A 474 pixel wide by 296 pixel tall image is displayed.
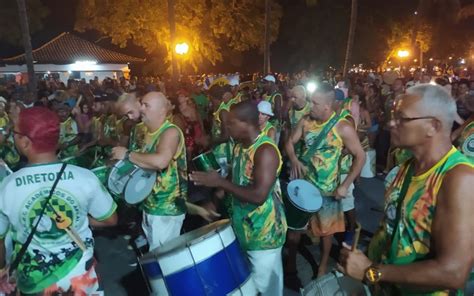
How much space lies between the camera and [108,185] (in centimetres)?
499

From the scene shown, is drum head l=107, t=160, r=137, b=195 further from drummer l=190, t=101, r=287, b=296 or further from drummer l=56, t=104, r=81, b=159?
drummer l=56, t=104, r=81, b=159

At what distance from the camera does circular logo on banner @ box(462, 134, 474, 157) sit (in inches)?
213

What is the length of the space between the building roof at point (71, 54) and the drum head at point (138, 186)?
2989 centimetres

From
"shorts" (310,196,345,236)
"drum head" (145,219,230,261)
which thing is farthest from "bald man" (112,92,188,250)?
"shorts" (310,196,345,236)

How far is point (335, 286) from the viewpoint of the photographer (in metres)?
2.83

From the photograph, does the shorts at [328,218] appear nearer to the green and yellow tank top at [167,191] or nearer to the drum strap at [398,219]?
the green and yellow tank top at [167,191]

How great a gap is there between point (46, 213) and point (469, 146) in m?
4.40

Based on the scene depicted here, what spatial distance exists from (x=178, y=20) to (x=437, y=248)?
1117 inches

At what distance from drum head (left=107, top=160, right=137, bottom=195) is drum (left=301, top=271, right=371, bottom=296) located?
2382mm

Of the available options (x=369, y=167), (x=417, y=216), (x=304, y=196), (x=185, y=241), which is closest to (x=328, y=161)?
(x=304, y=196)

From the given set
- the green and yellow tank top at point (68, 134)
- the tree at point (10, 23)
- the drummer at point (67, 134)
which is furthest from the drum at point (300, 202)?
the tree at point (10, 23)

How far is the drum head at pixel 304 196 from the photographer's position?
4.82 meters

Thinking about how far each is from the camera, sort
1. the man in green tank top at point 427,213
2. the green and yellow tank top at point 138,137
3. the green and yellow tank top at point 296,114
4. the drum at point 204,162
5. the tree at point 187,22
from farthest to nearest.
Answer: the tree at point 187,22 < the green and yellow tank top at point 296,114 < the drum at point 204,162 < the green and yellow tank top at point 138,137 < the man in green tank top at point 427,213

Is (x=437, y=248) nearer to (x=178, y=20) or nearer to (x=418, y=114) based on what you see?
(x=418, y=114)
